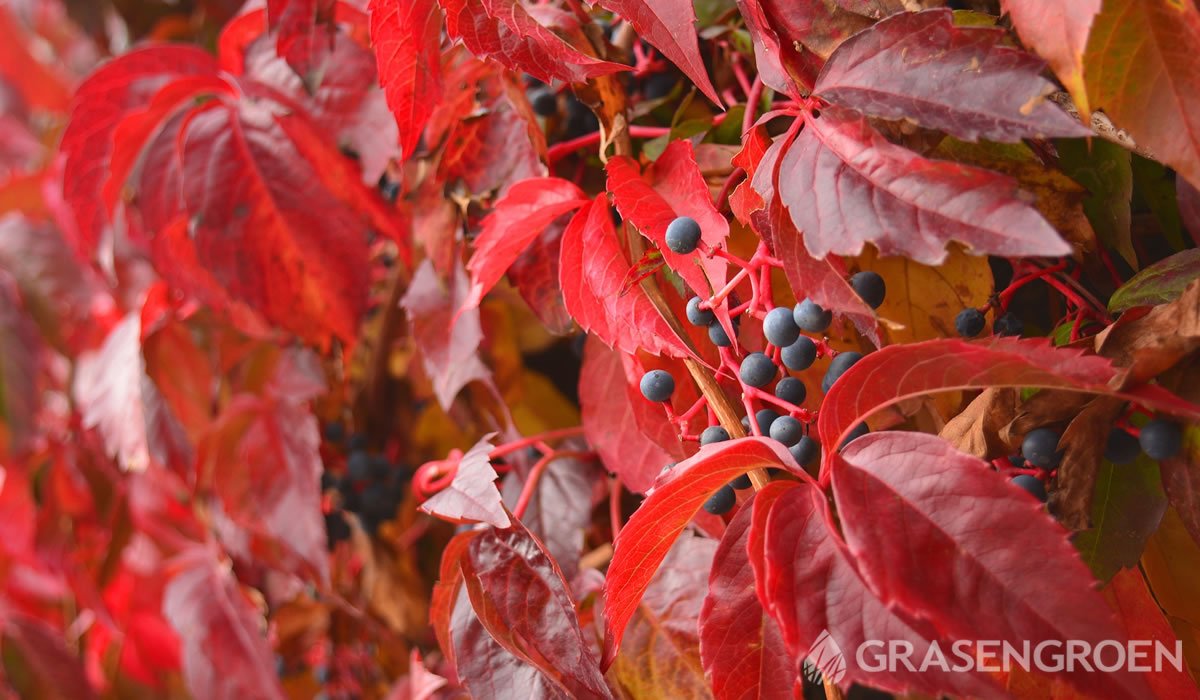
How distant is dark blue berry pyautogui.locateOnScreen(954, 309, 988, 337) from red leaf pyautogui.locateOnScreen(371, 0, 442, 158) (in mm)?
267

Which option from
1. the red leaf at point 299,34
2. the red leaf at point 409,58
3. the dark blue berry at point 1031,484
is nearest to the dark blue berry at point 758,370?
the dark blue berry at point 1031,484

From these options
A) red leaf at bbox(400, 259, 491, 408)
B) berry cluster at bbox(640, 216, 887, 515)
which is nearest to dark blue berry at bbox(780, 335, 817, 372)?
berry cluster at bbox(640, 216, 887, 515)

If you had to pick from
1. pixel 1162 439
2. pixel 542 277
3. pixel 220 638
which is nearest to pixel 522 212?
pixel 542 277

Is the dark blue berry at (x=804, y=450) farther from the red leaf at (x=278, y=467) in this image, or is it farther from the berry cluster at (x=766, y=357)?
the red leaf at (x=278, y=467)

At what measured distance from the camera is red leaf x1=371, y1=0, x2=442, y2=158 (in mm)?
414

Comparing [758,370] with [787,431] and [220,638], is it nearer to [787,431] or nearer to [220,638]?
[787,431]

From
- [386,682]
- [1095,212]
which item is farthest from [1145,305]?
[386,682]

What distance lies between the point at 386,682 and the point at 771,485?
54cm

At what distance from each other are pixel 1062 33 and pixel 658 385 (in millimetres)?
199

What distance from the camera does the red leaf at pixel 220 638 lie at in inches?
28.3

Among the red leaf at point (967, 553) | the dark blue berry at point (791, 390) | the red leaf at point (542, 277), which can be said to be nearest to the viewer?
the red leaf at point (967, 553)

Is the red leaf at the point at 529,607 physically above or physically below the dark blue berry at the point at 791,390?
below

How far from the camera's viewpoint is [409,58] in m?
0.42

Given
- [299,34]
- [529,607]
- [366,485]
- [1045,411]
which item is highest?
[299,34]
